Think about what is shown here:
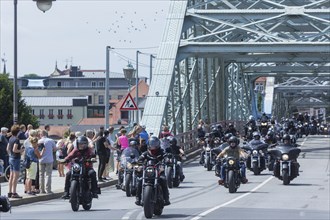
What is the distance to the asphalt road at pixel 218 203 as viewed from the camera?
21.3 m

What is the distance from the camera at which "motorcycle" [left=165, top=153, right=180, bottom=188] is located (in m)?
30.5

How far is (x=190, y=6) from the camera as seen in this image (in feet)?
151

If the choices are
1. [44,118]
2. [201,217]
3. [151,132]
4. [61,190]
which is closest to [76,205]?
[201,217]

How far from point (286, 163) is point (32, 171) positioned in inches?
347

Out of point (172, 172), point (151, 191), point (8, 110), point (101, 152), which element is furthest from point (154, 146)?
point (8, 110)

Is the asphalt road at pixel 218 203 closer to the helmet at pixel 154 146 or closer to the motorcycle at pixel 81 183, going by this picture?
the motorcycle at pixel 81 183

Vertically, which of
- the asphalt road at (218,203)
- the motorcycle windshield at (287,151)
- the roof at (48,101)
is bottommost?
the asphalt road at (218,203)

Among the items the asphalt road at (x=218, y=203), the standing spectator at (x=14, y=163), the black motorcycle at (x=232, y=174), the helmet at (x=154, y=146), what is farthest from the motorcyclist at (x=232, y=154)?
the helmet at (x=154, y=146)

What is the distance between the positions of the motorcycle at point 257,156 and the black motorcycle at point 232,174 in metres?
7.73

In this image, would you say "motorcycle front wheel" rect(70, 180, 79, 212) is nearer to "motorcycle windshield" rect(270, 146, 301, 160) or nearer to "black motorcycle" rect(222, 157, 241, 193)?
"black motorcycle" rect(222, 157, 241, 193)

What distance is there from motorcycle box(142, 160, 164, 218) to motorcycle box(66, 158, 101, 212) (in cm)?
Answer: 193

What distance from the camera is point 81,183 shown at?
22891 millimetres

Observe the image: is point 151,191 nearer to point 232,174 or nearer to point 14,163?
point 14,163

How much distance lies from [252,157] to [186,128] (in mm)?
12373
